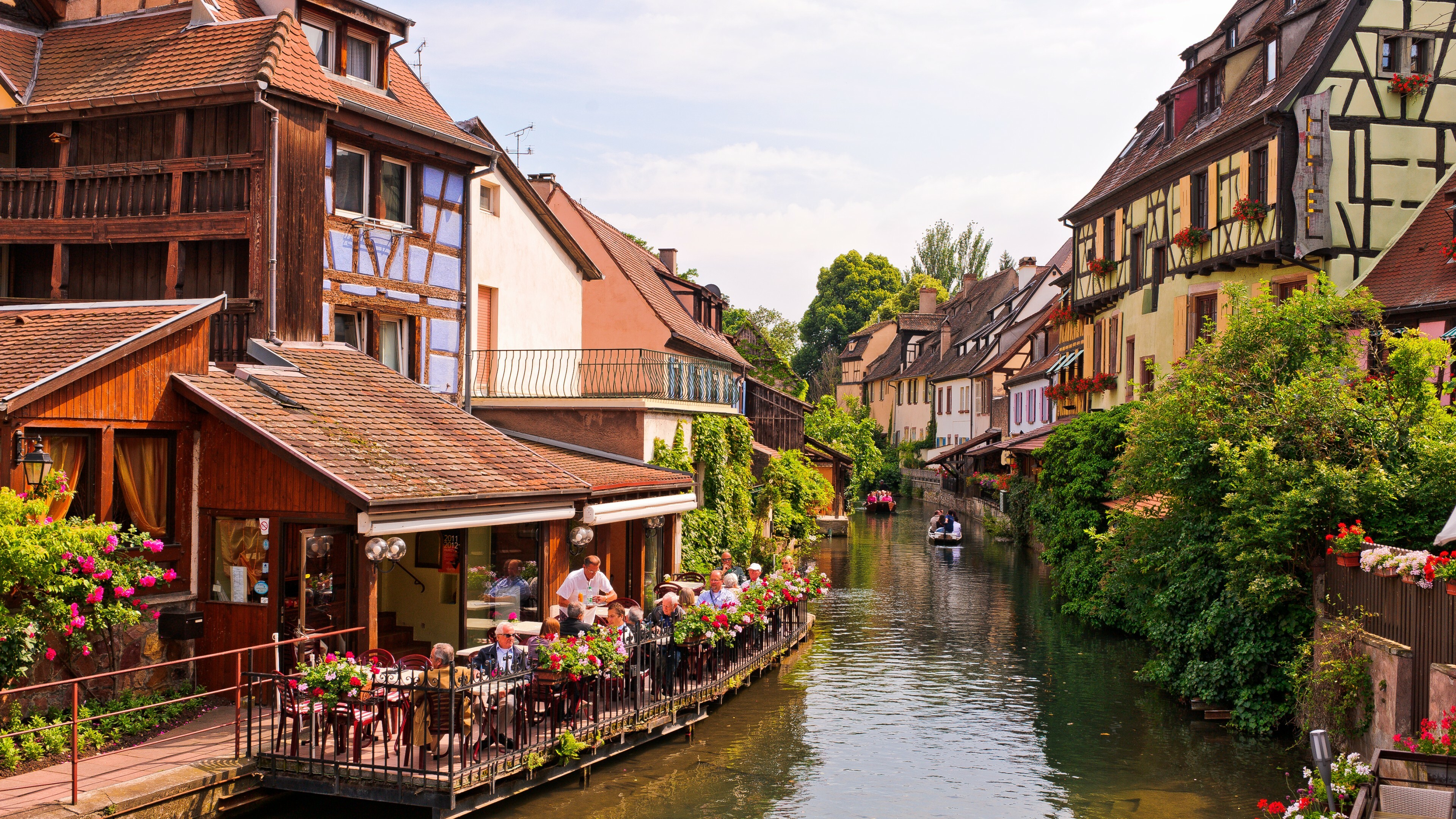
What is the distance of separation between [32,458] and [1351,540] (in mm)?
13928

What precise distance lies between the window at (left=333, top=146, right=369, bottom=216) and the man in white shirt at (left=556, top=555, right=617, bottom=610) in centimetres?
694

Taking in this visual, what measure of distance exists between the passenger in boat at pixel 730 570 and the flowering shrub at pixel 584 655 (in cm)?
615

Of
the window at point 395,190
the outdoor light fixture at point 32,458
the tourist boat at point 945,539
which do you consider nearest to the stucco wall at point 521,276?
the window at point 395,190

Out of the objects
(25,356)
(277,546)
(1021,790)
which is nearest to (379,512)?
(277,546)

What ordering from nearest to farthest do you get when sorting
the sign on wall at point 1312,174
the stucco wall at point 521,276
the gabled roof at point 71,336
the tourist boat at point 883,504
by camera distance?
1. the gabled roof at point 71,336
2. the stucco wall at point 521,276
3. the sign on wall at point 1312,174
4. the tourist boat at point 883,504

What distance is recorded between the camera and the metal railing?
1084 cm

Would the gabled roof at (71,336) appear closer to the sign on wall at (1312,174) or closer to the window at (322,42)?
the window at (322,42)

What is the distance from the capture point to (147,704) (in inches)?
473

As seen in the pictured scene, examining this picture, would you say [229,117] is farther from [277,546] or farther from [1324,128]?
[1324,128]

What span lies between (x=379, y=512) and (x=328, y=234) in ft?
21.9

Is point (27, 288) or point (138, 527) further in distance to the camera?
point (27, 288)

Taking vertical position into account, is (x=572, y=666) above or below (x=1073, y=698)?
above

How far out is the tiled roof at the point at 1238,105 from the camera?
78.4 ft

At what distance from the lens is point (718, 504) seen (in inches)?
941
